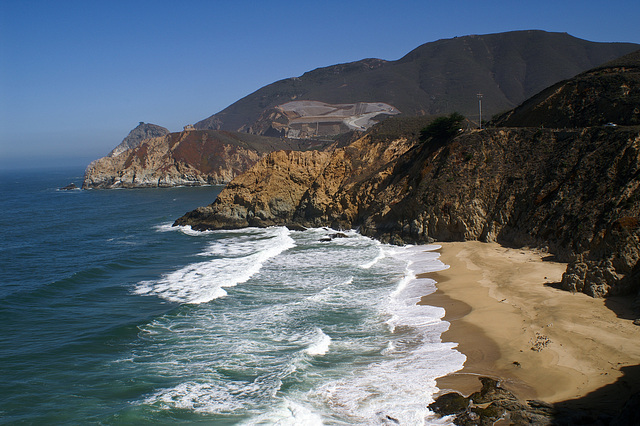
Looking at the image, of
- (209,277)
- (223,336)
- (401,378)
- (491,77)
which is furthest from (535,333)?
(491,77)

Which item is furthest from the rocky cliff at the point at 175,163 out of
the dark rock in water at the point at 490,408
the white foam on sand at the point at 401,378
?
the dark rock in water at the point at 490,408

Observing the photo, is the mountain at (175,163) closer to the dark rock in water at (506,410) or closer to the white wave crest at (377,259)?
the white wave crest at (377,259)

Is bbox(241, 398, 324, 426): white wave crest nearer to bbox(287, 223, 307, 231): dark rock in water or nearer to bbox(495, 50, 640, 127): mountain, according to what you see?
bbox(287, 223, 307, 231): dark rock in water

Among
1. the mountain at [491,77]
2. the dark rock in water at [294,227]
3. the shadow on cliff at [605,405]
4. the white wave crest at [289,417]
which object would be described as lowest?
the white wave crest at [289,417]

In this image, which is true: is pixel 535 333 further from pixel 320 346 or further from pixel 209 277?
pixel 209 277

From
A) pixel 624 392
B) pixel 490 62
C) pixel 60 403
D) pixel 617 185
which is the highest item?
pixel 490 62

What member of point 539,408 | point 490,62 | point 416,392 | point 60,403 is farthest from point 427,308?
point 490,62

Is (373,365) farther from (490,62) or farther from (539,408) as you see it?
(490,62)
